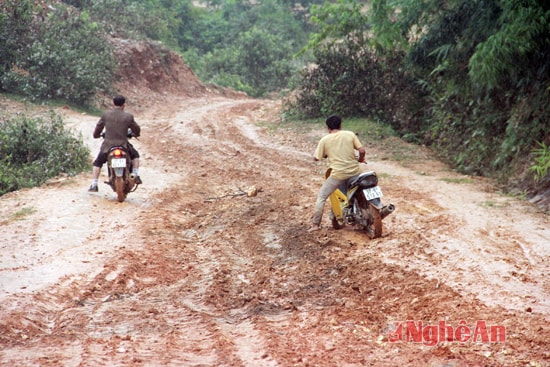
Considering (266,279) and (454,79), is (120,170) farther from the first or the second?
(454,79)

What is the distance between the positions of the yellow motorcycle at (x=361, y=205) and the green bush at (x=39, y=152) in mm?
6865

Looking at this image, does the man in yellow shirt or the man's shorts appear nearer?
the man in yellow shirt

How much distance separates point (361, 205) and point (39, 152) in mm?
8813

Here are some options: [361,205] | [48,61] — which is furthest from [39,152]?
[48,61]

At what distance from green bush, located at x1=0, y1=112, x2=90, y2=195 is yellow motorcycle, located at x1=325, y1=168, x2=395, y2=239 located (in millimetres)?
6865

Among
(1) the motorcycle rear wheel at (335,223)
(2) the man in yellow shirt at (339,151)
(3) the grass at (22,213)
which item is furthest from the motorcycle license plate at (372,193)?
(3) the grass at (22,213)

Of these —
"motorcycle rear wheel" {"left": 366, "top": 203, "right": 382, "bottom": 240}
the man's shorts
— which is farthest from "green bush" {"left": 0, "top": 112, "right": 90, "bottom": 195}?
A: "motorcycle rear wheel" {"left": 366, "top": 203, "right": 382, "bottom": 240}

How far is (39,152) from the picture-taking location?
1382 centimetres

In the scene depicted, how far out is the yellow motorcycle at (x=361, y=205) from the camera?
306 inches

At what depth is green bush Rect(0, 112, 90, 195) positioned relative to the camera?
12.9m

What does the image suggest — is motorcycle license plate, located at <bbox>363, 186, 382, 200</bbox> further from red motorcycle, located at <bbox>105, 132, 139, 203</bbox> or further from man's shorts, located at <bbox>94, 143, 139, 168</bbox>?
man's shorts, located at <bbox>94, 143, 139, 168</bbox>

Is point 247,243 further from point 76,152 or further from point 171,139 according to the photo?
point 171,139

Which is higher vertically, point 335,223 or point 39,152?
point 335,223

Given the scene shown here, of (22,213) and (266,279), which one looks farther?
(22,213)
